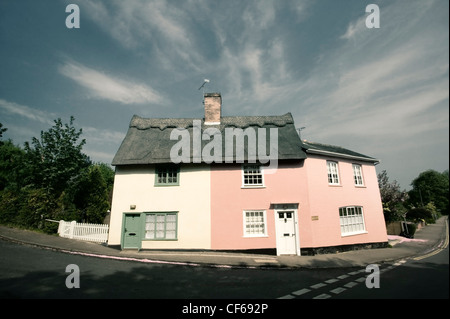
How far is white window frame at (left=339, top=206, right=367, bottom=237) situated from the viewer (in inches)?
581

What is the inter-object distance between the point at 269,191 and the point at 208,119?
774 cm

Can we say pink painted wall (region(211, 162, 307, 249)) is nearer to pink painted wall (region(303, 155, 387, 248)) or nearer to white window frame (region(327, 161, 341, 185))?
pink painted wall (region(303, 155, 387, 248))

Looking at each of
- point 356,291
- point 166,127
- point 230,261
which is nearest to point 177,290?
point 230,261

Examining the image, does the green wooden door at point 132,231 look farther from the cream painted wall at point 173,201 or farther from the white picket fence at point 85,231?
the white picket fence at point 85,231

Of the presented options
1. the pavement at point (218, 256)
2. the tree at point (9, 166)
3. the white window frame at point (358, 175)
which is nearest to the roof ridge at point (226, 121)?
the white window frame at point (358, 175)

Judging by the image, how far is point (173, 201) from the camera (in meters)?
13.6

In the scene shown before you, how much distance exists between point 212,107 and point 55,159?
1681 cm

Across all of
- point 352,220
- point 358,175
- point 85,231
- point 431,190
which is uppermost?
point 431,190

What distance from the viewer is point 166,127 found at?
16.5 metres

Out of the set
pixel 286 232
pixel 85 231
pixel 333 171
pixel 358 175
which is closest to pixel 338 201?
pixel 333 171

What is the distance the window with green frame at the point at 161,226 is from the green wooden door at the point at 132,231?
0.50m

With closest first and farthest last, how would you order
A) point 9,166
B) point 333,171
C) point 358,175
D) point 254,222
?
point 254,222 < point 333,171 < point 358,175 < point 9,166

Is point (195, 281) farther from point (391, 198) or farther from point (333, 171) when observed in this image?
point (391, 198)

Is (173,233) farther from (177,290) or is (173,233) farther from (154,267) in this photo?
(177,290)
